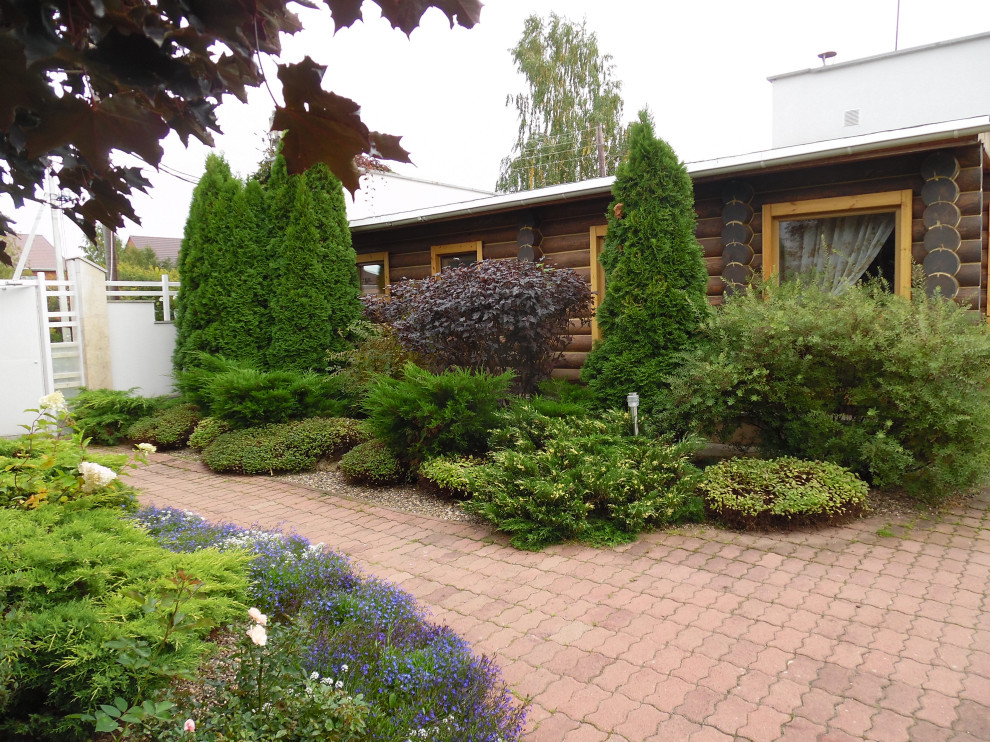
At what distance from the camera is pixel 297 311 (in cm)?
909

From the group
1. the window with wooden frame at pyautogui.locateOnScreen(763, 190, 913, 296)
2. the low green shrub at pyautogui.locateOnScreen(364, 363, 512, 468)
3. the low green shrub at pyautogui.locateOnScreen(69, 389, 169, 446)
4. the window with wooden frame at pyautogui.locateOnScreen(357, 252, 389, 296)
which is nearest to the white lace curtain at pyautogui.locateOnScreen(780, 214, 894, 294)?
the window with wooden frame at pyautogui.locateOnScreen(763, 190, 913, 296)

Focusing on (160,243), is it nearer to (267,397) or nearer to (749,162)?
(267,397)

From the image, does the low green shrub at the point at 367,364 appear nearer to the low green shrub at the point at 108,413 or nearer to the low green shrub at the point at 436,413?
the low green shrub at the point at 436,413

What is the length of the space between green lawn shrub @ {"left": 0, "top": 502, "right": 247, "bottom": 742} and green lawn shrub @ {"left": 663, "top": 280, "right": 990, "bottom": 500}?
4175 millimetres

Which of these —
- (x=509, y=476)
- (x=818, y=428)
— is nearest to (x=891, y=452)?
(x=818, y=428)

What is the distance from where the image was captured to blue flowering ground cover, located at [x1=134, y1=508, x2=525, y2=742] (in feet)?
7.60

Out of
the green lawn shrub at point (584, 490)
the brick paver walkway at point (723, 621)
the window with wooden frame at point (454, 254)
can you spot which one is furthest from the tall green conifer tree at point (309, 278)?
the green lawn shrub at point (584, 490)

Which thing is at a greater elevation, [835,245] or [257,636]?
[835,245]

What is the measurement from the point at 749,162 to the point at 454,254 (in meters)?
4.57

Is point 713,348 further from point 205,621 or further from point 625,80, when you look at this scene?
point 625,80

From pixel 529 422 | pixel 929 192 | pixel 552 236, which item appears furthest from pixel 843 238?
pixel 529 422

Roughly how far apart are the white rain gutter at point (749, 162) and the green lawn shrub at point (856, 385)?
59.3 inches

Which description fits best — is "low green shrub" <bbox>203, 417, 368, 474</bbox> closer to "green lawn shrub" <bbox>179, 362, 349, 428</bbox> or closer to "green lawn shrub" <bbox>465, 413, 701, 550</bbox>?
"green lawn shrub" <bbox>179, 362, 349, 428</bbox>

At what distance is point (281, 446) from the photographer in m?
7.12
